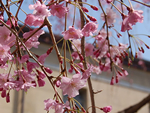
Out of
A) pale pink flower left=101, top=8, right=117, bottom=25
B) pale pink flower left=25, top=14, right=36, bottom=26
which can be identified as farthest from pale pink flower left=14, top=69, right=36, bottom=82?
pale pink flower left=101, top=8, right=117, bottom=25

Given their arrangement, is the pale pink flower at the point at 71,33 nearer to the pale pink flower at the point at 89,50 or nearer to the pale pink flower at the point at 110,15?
the pale pink flower at the point at 110,15

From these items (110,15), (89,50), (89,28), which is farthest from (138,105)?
(89,28)

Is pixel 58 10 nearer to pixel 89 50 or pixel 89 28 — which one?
pixel 89 28

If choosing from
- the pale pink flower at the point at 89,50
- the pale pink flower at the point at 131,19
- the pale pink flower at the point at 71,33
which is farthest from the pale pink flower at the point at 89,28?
the pale pink flower at the point at 89,50

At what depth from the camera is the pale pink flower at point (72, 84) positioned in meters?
1.18

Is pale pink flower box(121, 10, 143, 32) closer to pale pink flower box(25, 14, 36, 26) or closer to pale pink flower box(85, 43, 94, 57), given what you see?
pale pink flower box(25, 14, 36, 26)

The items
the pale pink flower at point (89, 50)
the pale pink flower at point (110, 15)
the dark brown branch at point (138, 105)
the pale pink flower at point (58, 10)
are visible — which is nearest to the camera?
the pale pink flower at point (58, 10)

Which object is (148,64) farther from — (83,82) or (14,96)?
(83,82)

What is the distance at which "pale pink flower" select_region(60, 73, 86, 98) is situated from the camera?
1.18m

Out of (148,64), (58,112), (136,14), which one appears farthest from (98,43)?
(148,64)

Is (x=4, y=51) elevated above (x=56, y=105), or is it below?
above

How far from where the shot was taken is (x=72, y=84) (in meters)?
1.21

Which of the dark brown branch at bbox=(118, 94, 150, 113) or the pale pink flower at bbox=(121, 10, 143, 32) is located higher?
the pale pink flower at bbox=(121, 10, 143, 32)

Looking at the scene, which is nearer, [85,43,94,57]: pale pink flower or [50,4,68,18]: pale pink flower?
[50,4,68,18]: pale pink flower
